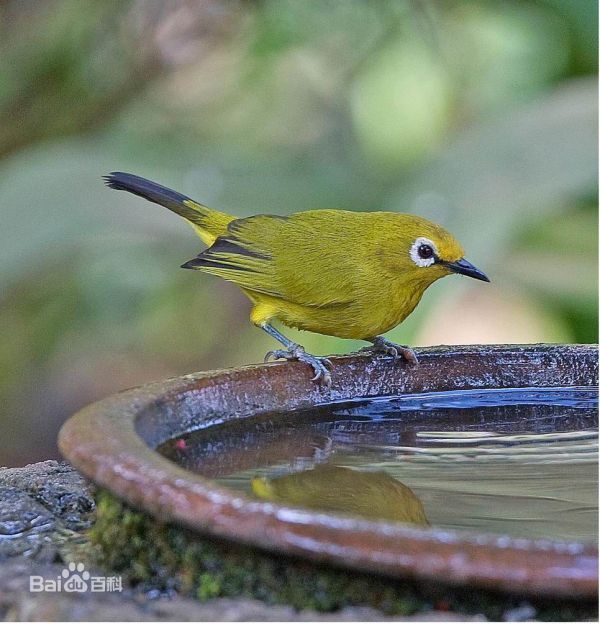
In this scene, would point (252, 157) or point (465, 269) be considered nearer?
point (465, 269)

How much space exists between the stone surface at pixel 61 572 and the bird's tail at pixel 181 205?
1782 mm

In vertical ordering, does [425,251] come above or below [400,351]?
above

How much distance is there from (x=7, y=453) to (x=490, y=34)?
4231 millimetres

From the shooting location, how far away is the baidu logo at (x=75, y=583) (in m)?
2.15

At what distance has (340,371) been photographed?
3.33 meters

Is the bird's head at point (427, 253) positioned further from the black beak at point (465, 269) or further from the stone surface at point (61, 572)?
the stone surface at point (61, 572)

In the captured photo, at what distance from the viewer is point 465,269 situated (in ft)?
12.7

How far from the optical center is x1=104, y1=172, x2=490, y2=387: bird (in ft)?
13.0

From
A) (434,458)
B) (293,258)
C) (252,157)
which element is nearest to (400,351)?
(434,458)

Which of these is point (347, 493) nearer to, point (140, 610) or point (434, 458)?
point (434, 458)

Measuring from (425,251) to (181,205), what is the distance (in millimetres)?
1181

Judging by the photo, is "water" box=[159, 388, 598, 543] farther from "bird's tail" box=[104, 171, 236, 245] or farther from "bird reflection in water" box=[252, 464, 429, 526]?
"bird's tail" box=[104, 171, 236, 245]

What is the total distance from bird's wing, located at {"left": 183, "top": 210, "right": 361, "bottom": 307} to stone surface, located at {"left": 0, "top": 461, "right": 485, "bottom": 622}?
1305 millimetres

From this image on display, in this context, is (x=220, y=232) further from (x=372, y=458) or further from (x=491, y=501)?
(x=491, y=501)
